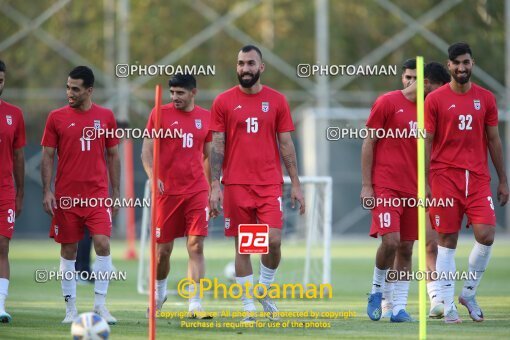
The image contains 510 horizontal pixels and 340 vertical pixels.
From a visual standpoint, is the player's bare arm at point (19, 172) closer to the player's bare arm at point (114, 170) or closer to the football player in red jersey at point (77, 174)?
the football player in red jersey at point (77, 174)

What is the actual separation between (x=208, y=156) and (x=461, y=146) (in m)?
2.81

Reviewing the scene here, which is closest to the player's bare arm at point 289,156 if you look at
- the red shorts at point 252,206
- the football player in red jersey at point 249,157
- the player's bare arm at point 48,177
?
the football player in red jersey at point 249,157

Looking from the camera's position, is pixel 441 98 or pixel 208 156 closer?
pixel 441 98

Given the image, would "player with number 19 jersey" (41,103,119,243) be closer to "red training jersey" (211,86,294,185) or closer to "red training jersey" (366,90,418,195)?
"red training jersey" (211,86,294,185)

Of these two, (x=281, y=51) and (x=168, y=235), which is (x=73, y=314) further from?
(x=281, y=51)

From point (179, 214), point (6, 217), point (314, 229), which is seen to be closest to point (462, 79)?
point (179, 214)

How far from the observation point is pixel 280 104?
35.7 feet

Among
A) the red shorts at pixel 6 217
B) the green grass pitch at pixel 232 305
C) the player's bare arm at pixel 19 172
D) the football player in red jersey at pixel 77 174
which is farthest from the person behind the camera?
the player's bare arm at pixel 19 172

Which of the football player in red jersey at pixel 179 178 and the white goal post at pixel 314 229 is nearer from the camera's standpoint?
the football player in red jersey at pixel 179 178

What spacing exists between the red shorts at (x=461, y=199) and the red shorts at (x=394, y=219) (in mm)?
285

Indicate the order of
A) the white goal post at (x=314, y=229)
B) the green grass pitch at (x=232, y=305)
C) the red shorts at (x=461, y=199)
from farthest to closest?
1. the white goal post at (x=314, y=229)
2. the red shorts at (x=461, y=199)
3. the green grass pitch at (x=232, y=305)

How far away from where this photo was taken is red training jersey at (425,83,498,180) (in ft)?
35.3

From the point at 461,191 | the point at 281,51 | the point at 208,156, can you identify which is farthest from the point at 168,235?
the point at 281,51

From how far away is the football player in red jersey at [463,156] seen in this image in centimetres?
1073
